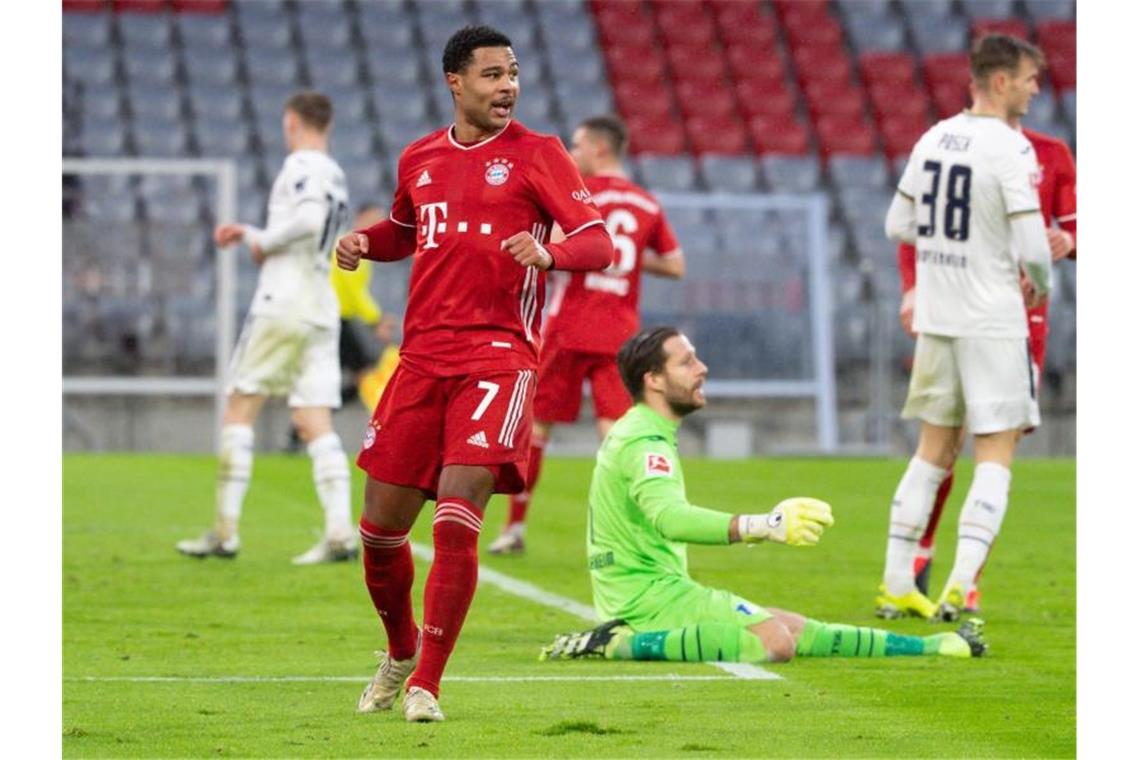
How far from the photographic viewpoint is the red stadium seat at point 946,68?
1134 inches

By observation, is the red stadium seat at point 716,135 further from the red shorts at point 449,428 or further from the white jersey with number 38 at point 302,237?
the red shorts at point 449,428

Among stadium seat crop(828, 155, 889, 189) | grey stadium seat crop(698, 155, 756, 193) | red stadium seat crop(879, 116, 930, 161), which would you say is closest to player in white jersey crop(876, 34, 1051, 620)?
grey stadium seat crop(698, 155, 756, 193)

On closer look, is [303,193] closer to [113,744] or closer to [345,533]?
[345,533]

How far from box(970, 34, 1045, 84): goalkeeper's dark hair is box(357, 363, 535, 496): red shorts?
2.86 metres

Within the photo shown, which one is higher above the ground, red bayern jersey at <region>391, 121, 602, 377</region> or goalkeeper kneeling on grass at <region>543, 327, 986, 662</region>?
red bayern jersey at <region>391, 121, 602, 377</region>

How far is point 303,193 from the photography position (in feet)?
32.9

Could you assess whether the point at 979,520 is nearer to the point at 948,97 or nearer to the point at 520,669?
the point at 520,669

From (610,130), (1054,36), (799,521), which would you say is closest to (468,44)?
(799,521)

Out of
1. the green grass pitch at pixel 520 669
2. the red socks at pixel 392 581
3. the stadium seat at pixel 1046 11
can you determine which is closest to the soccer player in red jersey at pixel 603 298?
the green grass pitch at pixel 520 669

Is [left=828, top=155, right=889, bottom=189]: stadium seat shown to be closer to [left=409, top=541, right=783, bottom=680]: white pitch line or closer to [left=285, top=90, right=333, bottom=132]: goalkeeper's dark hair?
[left=409, top=541, right=783, bottom=680]: white pitch line

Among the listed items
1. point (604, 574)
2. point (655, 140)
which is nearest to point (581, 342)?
point (604, 574)

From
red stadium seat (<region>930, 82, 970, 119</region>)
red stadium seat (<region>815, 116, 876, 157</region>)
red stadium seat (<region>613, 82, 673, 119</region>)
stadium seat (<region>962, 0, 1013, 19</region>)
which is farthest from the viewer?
stadium seat (<region>962, 0, 1013, 19</region>)

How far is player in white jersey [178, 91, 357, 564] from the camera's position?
33.0ft

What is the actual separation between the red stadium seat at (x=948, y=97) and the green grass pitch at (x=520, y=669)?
16.4 m
